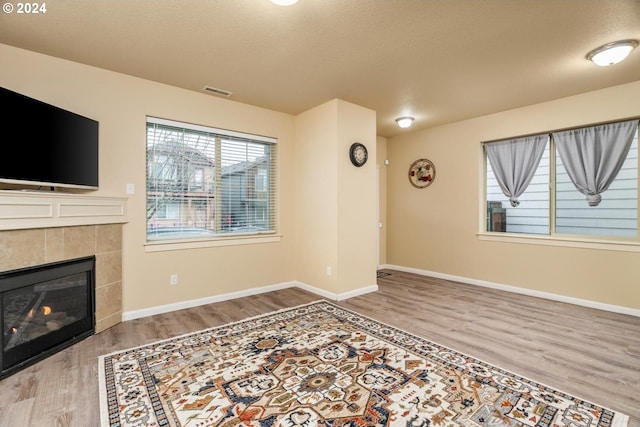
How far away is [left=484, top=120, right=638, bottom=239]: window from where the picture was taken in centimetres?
366

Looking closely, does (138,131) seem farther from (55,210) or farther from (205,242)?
(205,242)

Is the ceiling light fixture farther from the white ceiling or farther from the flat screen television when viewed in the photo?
the flat screen television

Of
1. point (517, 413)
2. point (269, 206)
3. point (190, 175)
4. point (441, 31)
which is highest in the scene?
point (441, 31)

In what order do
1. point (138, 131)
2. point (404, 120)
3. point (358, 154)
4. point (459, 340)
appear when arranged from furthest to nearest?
point (404, 120), point (358, 154), point (138, 131), point (459, 340)

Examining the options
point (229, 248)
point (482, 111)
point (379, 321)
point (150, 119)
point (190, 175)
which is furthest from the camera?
point (482, 111)

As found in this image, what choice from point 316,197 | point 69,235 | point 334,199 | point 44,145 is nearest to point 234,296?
point 316,197

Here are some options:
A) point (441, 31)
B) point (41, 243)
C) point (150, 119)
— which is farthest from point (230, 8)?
point (41, 243)

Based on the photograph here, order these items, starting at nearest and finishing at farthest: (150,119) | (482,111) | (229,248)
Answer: (150,119) → (229,248) → (482,111)

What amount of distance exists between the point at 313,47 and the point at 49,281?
308 cm

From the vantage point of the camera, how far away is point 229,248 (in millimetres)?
4156

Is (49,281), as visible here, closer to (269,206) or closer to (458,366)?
(269,206)

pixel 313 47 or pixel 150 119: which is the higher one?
pixel 313 47

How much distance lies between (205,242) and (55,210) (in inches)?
62.4

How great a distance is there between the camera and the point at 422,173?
5.69m
